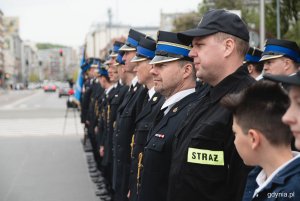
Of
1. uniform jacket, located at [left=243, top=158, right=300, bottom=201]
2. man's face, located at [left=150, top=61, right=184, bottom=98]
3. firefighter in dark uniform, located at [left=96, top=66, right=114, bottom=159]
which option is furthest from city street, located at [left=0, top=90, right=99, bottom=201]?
uniform jacket, located at [left=243, top=158, right=300, bottom=201]

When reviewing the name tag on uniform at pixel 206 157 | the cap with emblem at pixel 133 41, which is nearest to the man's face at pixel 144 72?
the cap with emblem at pixel 133 41

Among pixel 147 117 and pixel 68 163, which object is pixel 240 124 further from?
pixel 68 163

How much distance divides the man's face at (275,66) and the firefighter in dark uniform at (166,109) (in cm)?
133

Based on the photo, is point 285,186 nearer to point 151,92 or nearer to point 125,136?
point 151,92

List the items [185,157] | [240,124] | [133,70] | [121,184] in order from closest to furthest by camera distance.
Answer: [240,124] < [185,157] < [121,184] < [133,70]

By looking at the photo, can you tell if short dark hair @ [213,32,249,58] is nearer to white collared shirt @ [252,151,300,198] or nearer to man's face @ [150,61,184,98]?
man's face @ [150,61,184,98]

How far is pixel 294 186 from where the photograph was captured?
2.05 meters

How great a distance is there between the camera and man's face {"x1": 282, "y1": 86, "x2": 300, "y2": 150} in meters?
2.02

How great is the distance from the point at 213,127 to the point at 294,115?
0.83 m

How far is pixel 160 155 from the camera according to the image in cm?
362

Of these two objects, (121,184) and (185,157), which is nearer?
(185,157)

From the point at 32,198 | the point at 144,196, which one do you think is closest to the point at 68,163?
the point at 32,198

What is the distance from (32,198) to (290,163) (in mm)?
6318

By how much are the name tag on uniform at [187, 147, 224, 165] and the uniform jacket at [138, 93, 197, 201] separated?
2.41 feet
